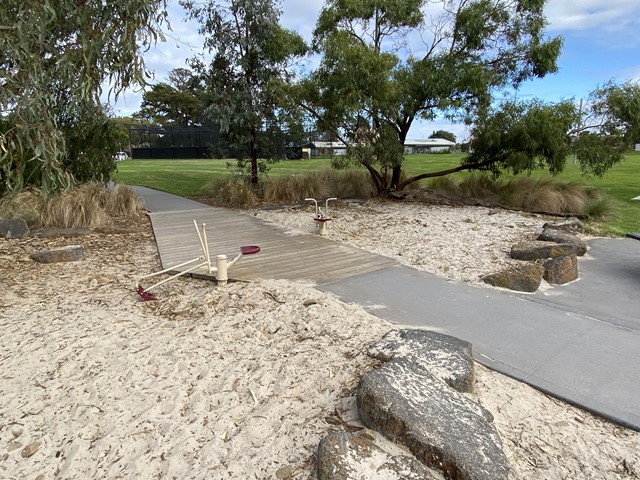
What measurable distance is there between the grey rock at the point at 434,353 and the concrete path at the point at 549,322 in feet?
0.80

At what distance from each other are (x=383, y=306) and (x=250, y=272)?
1.60 m

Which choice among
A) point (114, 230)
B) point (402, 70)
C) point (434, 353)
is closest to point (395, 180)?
point (402, 70)

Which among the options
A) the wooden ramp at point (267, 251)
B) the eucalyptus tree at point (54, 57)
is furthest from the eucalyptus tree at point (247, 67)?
the eucalyptus tree at point (54, 57)

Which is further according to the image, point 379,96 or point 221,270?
point 379,96

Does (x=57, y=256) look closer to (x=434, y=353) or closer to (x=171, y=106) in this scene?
(x=434, y=353)

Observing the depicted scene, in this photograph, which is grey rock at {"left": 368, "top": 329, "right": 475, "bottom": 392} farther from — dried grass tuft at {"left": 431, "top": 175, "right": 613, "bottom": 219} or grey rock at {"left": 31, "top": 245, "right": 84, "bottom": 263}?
dried grass tuft at {"left": 431, "top": 175, "right": 613, "bottom": 219}

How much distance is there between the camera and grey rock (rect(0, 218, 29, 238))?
613 centimetres

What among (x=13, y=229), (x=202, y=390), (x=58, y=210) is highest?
(x=58, y=210)

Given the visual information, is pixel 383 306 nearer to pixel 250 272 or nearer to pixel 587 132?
pixel 250 272

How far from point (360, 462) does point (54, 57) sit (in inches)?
149

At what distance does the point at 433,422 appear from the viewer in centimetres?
195

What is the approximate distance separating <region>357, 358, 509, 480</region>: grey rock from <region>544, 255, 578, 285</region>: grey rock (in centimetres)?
260

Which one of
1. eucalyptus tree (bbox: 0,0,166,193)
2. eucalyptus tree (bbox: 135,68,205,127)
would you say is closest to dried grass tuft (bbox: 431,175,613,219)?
eucalyptus tree (bbox: 0,0,166,193)

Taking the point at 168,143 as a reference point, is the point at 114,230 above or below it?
below
